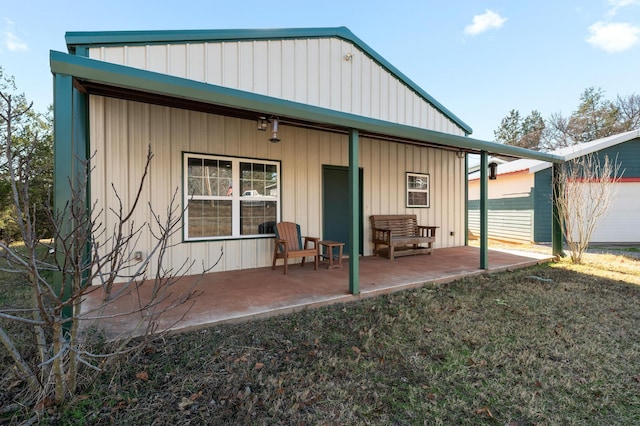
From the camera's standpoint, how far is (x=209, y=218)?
199 inches

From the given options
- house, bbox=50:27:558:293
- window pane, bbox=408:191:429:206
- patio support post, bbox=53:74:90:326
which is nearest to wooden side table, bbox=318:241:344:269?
house, bbox=50:27:558:293

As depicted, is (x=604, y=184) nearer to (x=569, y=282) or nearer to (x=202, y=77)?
(x=569, y=282)

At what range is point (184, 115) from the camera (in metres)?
4.82

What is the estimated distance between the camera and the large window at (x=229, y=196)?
493 centimetres

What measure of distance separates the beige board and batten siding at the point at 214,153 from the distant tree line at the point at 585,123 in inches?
1037

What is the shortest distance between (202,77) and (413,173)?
16.6 feet

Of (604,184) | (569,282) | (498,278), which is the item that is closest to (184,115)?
(498,278)

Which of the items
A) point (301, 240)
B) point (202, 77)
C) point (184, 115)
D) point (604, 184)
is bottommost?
point (301, 240)

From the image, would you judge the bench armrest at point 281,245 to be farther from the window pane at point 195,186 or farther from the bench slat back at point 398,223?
the bench slat back at point 398,223

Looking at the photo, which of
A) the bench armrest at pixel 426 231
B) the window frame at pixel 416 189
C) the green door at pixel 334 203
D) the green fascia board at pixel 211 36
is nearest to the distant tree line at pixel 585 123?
the window frame at pixel 416 189

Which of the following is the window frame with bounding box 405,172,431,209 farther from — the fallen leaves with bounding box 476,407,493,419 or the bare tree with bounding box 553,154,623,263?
the fallen leaves with bounding box 476,407,493,419

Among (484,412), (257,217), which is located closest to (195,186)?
(257,217)

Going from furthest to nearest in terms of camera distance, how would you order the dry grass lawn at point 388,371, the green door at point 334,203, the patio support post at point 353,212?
the green door at point 334,203 → the patio support post at point 353,212 → the dry grass lawn at point 388,371

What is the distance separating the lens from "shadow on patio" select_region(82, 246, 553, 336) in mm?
3145
